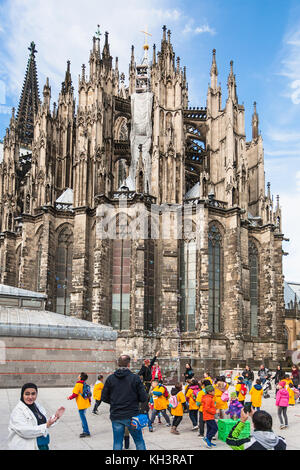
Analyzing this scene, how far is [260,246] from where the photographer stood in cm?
3919

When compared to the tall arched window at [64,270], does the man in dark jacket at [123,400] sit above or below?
below

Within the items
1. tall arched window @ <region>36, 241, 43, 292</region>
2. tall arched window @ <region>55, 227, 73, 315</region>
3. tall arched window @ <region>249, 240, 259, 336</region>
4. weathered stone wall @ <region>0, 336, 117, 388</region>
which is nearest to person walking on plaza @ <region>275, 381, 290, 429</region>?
weathered stone wall @ <region>0, 336, 117, 388</region>

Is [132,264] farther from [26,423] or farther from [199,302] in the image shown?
[26,423]

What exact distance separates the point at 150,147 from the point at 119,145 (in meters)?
3.71

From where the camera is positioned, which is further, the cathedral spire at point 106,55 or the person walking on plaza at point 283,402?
the cathedral spire at point 106,55

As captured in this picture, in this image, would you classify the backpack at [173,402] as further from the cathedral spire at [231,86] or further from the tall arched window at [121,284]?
the cathedral spire at [231,86]

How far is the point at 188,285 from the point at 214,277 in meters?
2.15

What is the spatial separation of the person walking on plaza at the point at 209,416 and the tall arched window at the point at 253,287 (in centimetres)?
2807

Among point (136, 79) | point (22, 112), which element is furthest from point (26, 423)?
point (22, 112)

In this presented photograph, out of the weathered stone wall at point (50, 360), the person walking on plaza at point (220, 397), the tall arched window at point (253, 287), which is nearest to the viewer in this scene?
the person walking on plaza at point (220, 397)

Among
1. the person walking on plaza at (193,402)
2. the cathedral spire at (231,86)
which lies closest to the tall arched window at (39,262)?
the cathedral spire at (231,86)

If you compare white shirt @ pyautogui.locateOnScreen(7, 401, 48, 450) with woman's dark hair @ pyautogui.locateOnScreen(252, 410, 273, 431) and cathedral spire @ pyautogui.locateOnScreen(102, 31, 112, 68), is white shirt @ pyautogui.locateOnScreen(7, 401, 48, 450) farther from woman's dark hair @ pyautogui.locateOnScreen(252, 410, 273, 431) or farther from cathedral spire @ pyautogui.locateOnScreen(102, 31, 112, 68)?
cathedral spire @ pyautogui.locateOnScreen(102, 31, 112, 68)

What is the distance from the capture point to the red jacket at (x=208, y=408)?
10250 mm
